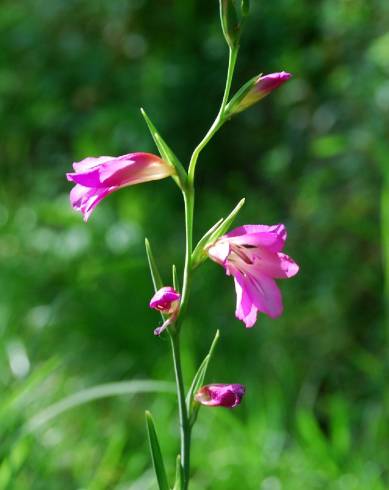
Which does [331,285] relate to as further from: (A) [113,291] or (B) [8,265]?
(B) [8,265]

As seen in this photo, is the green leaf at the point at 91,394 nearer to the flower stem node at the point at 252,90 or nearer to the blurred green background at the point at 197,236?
the blurred green background at the point at 197,236

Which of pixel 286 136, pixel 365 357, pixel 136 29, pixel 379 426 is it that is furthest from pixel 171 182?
pixel 379 426

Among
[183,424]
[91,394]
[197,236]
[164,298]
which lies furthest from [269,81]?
[197,236]

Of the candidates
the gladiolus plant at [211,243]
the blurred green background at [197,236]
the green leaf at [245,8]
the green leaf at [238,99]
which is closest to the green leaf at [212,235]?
the gladiolus plant at [211,243]

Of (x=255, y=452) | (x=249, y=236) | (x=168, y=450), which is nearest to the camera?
(x=249, y=236)

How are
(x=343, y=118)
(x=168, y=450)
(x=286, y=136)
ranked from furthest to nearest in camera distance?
(x=286, y=136) < (x=343, y=118) < (x=168, y=450)

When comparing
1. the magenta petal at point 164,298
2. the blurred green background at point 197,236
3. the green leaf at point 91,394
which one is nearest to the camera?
the magenta petal at point 164,298

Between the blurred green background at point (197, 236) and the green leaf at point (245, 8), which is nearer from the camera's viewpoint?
the green leaf at point (245, 8)
